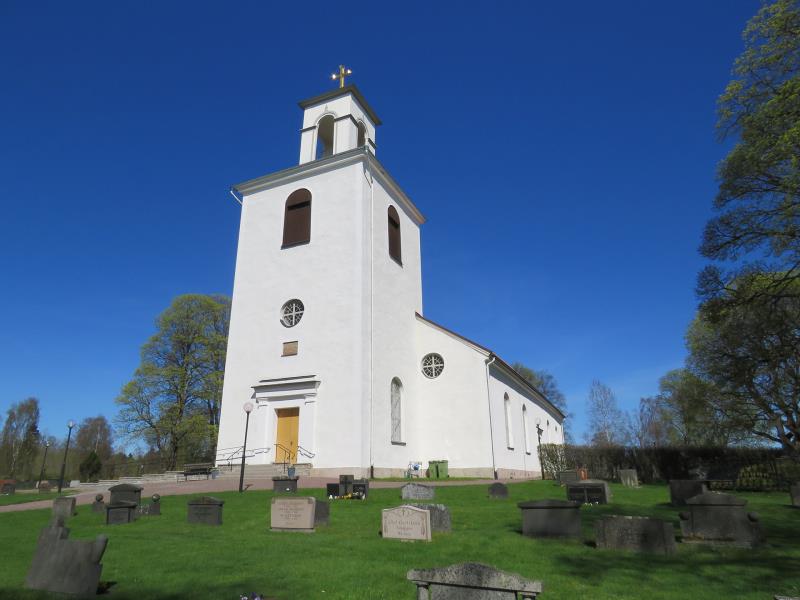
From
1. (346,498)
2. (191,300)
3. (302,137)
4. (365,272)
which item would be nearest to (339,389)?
(365,272)

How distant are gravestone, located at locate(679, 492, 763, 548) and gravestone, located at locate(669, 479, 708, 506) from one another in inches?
187

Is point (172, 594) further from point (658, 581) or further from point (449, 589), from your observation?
point (658, 581)

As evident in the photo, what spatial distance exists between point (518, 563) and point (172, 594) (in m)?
4.22

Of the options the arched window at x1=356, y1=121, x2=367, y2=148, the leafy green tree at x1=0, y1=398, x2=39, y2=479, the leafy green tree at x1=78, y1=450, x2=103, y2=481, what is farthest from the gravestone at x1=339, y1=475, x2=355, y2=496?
the leafy green tree at x1=0, y1=398, x2=39, y2=479

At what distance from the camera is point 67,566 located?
5777 millimetres

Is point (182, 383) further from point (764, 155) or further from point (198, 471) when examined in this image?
point (764, 155)

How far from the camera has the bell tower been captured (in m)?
26.3

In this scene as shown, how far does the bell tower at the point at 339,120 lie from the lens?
26.3 meters

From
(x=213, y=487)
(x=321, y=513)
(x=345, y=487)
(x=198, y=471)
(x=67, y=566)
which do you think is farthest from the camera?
(x=198, y=471)

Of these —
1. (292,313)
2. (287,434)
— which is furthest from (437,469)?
(292,313)

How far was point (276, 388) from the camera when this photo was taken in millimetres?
21844

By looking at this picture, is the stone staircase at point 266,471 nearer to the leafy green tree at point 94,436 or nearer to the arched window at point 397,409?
the arched window at point 397,409

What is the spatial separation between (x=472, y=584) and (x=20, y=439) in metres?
66.9

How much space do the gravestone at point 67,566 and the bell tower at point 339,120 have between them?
881 inches
